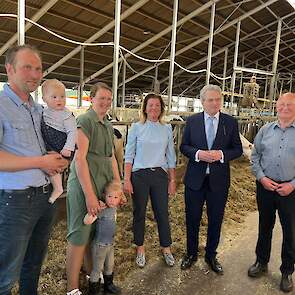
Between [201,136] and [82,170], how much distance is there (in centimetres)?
97

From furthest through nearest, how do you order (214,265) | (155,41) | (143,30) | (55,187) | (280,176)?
(155,41), (143,30), (214,265), (280,176), (55,187)

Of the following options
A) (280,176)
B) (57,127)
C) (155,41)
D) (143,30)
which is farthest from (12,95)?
(155,41)

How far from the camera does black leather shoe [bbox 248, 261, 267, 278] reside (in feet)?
7.85

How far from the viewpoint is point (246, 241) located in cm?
301

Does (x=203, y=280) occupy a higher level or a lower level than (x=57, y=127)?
lower

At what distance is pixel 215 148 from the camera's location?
232 centimetres

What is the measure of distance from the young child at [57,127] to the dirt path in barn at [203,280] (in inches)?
41.1

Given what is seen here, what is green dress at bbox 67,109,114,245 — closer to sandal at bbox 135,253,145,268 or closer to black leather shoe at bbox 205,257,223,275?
sandal at bbox 135,253,145,268

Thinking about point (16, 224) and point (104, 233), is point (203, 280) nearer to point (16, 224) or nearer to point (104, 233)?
point (104, 233)

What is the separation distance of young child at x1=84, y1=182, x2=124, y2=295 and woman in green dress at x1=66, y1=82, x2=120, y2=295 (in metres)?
0.05

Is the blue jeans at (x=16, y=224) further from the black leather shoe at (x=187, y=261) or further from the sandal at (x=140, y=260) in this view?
the black leather shoe at (x=187, y=261)

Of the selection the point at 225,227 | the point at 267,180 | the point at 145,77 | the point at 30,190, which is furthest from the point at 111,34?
the point at 30,190

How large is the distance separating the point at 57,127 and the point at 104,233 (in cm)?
71

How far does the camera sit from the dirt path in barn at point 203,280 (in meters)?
2.19
